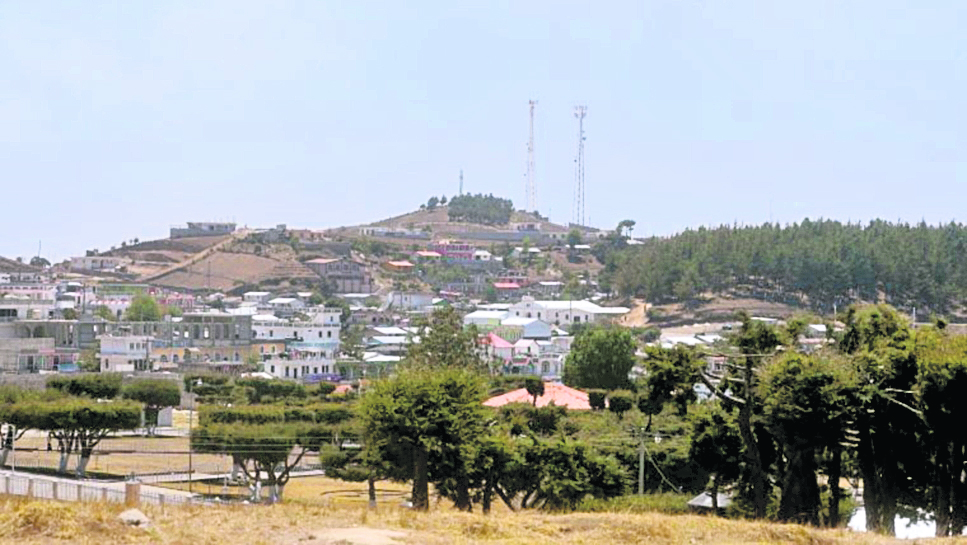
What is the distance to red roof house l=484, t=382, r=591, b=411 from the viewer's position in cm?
5906

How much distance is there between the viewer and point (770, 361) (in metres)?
27.8

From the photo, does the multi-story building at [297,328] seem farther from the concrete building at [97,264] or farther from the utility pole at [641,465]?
the utility pole at [641,465]

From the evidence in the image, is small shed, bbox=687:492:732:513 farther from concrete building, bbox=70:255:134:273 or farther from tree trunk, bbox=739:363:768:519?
concrete building, bbox=70:255:134:273

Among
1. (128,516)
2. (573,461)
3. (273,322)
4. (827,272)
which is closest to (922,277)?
(827,272)

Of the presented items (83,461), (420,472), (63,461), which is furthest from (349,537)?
(63,461)

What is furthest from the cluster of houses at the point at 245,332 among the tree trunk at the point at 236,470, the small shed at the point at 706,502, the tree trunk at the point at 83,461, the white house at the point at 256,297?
the small shed at the point at 706,502

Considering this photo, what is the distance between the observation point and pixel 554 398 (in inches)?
2438

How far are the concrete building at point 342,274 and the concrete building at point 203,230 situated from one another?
20.1 meters

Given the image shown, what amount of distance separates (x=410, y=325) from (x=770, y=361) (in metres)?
112

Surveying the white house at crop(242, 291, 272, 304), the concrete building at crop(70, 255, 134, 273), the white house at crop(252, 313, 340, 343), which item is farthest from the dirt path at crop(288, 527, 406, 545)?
the concrete building at crop(70, 255, 134, 273)

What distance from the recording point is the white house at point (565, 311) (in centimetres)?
14300

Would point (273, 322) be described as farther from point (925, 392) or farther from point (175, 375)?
point (925, 392)

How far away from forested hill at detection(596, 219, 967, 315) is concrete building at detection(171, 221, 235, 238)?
194ft

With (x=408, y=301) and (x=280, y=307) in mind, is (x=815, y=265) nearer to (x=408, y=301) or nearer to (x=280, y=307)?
(x=408, y=301)
